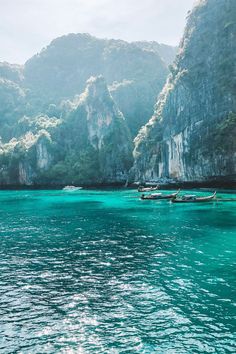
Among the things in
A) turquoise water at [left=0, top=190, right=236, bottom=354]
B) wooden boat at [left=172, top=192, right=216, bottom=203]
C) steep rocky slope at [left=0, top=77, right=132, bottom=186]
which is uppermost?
steep rocky slope at [left=0, top=77, right=132, bottom=186]

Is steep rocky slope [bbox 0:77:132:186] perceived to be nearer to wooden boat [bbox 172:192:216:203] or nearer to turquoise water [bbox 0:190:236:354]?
wooden boat [bbox 172:192:216:203]

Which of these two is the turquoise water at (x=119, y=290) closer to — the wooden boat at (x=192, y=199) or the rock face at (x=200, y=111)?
the wooden boat at (x=192, y=199)

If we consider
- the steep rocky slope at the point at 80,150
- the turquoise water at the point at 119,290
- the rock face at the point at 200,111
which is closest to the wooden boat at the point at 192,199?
the rock face at the point at 200,111

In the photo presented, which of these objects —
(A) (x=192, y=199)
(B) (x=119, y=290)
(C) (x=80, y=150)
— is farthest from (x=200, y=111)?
(B) (x=119, y=290)

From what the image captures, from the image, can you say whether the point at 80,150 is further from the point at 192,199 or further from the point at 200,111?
the point at 192,199

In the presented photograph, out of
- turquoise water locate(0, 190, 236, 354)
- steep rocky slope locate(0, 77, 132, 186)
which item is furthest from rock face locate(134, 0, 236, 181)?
turquoise water locate(0, 190, 236, 354)
